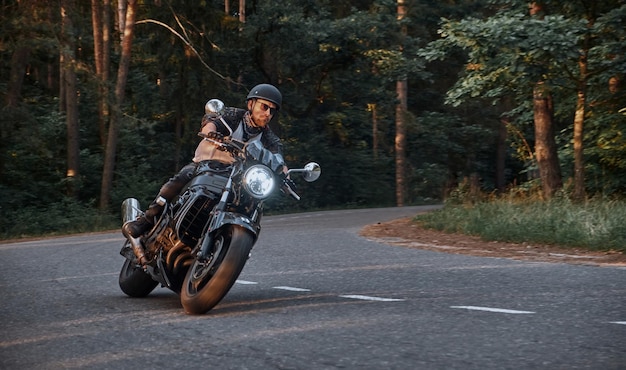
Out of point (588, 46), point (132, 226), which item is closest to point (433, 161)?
point (588, 46)

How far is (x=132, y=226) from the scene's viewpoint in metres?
8.83

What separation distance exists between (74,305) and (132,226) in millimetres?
839

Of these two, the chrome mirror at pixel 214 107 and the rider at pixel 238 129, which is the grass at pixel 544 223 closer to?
the rider at pixel 238 129

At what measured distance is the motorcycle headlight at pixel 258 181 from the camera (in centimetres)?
761

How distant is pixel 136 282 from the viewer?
29.7 ft

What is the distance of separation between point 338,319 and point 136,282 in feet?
7.78

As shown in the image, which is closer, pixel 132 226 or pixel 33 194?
pixel 132 226

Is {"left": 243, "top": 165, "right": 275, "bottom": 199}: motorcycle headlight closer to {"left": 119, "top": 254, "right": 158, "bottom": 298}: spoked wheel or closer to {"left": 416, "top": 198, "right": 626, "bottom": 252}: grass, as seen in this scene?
{"left": 119, "top": 254, "right": 158, "bottom": 298}: spoked wheel

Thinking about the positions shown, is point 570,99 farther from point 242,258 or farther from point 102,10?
point 242,258

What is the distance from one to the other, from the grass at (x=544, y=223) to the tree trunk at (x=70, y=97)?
12.9m

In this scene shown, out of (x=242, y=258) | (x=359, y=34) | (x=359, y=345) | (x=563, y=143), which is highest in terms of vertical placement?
(x=359, y=34)

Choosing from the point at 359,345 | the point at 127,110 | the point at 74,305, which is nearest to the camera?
the point at 359,345

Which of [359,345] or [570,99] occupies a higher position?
[570,99]

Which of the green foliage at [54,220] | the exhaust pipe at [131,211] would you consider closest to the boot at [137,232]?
the exhaust pipe at [131,211]
